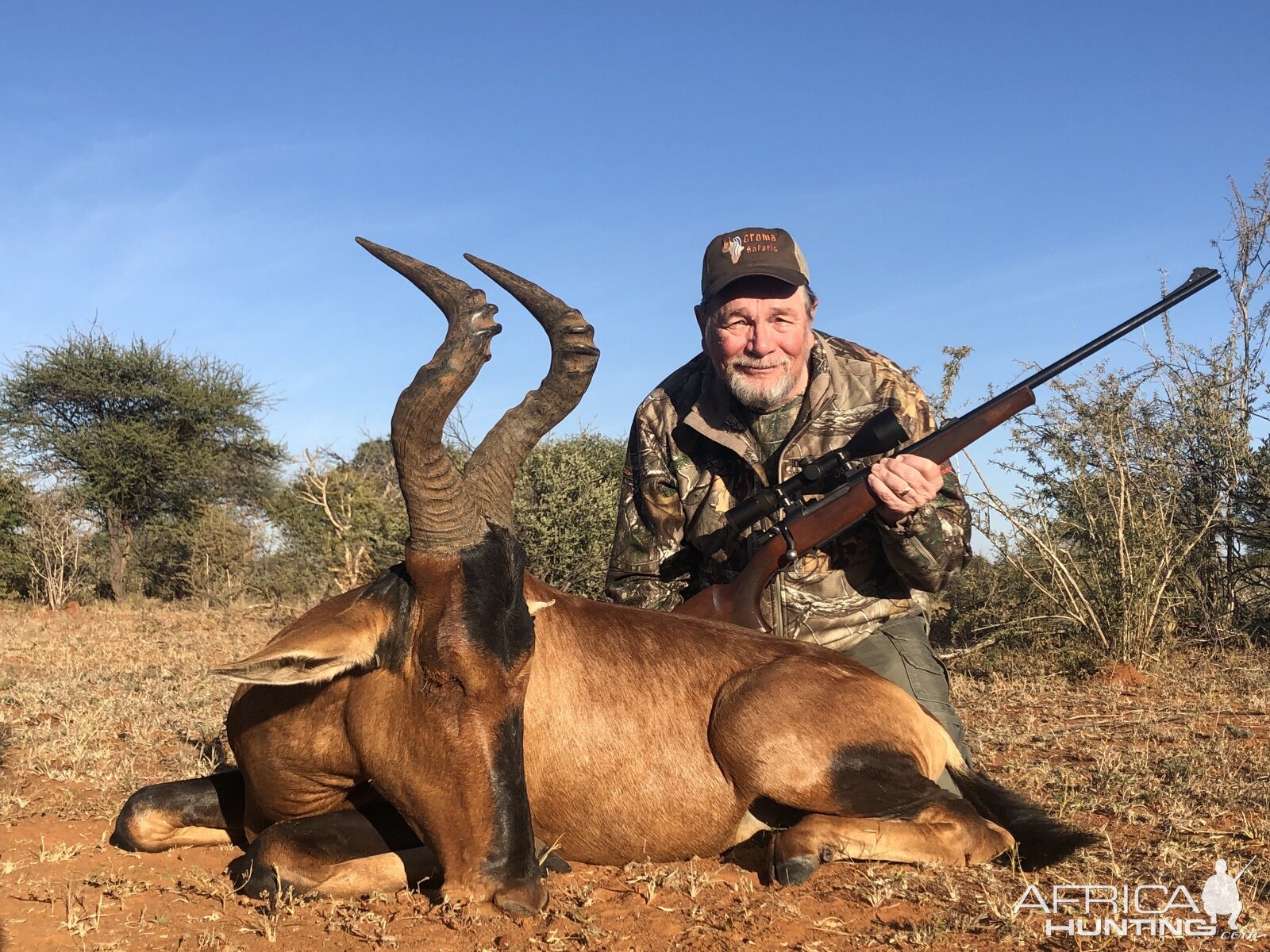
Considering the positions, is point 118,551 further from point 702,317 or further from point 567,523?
point 702,317

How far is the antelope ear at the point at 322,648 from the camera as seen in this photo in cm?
380

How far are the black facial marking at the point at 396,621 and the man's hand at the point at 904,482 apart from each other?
267cm

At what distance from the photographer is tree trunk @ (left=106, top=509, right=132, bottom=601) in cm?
2253

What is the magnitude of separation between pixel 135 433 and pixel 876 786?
2313 cm

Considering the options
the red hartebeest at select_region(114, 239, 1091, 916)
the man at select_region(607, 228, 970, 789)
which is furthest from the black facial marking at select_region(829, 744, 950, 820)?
the man at select_region(607, 228, 970, 789)

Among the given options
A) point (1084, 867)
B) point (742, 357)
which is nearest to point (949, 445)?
point (742, 357)

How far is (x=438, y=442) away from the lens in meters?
4.05

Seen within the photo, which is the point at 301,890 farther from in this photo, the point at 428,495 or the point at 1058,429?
the point at 1058,429

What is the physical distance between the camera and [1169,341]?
11859mm

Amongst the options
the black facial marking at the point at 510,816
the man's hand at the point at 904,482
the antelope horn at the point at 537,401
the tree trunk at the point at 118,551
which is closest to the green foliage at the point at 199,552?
the tree trunk at the point at 118,551

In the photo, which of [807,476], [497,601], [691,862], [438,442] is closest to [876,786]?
[691,862]

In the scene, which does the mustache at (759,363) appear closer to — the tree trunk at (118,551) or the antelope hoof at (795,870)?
the antelope hoof at (795,870)

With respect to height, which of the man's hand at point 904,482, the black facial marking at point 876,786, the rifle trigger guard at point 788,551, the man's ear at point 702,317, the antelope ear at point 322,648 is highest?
the man's ear at point 702,317

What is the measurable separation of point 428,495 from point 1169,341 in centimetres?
1024
